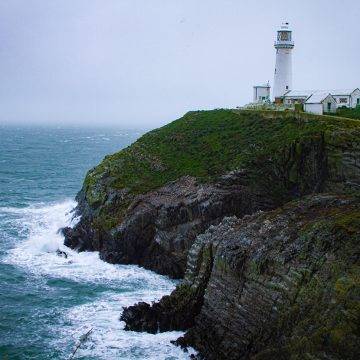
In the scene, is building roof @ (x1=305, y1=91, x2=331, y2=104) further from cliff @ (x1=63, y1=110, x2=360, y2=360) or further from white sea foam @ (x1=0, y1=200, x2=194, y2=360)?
white sea foam @ (x1=0, y1=200, x2=194, y2=360)

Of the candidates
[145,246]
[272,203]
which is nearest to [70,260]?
[145,246]

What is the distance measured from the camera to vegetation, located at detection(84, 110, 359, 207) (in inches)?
2035

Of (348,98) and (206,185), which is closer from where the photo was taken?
(206,185)

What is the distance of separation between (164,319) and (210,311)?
3.24 m

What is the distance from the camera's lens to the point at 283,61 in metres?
71.2

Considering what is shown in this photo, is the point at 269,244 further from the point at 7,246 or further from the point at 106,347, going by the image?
the point at 7,246

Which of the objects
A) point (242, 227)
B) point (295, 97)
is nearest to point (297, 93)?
point (295, 97)

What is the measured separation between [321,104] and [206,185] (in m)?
18.2

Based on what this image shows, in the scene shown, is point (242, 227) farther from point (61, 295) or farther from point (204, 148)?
point (204, 148)

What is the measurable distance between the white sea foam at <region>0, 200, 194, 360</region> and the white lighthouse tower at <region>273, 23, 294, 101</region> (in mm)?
30038

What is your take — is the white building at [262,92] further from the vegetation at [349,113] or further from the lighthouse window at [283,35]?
the vegetation at [349,113]

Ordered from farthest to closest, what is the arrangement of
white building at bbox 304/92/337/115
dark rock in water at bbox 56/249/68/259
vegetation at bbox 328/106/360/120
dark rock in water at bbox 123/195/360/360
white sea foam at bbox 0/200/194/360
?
white building at bbox 304/92/337/115
vegetation at bbox 328/106/360/120
dark rock in water at bbox 56/249/68/259
white sea foam at bbox 0/200/194/360
dark rock in water at bbox 123/195/360/360

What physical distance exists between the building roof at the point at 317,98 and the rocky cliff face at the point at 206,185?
454cm

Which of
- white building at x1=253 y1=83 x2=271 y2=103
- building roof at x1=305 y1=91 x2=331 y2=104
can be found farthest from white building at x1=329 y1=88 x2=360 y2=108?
white building at x1=253 y1=83 x2=271 y2=103
